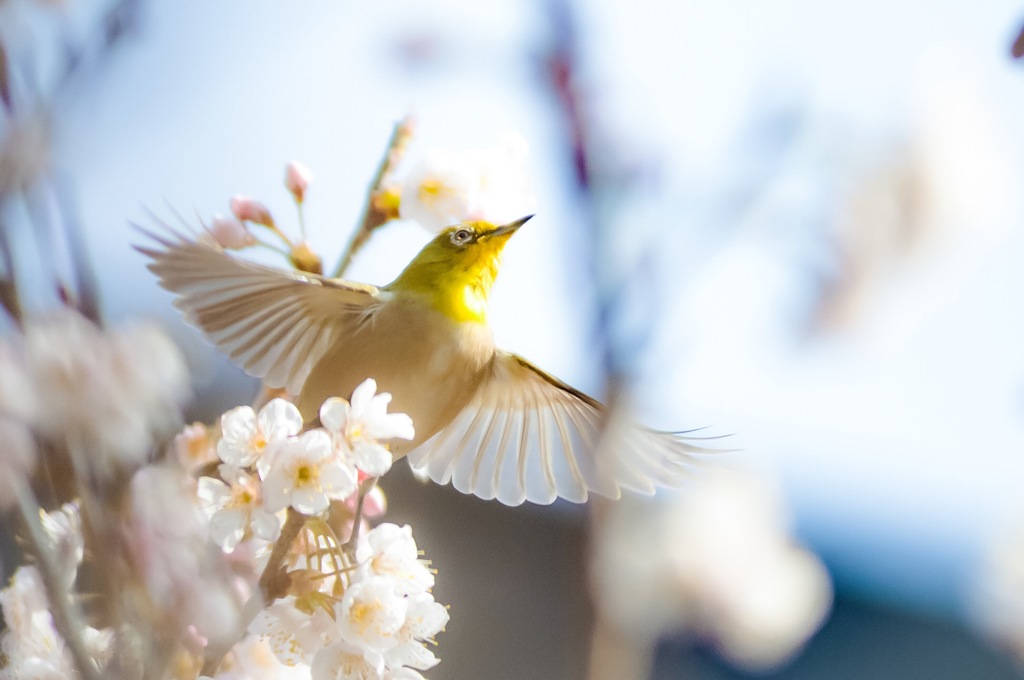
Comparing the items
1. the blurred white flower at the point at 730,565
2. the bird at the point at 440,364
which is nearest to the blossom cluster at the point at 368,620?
the bird at the point at 440,364

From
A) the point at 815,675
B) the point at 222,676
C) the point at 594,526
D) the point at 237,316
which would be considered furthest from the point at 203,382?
the point at 815,675

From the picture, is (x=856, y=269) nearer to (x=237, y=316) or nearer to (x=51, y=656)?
(x=237, y=316)

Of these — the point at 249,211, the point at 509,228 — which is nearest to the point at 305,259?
the point at 249,211

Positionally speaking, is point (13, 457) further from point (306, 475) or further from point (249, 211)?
point (249, 211)

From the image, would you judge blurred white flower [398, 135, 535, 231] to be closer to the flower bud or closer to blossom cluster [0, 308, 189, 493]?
the flower bud

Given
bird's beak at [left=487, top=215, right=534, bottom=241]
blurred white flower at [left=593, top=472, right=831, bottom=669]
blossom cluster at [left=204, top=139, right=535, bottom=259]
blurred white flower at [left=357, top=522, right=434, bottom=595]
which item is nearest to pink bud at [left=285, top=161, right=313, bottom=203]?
blossom cluster at [left=204, top=139, right=535, bottom=259]

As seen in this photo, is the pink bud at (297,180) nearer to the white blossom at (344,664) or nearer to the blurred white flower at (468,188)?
the blurred white flower at (468,188)
